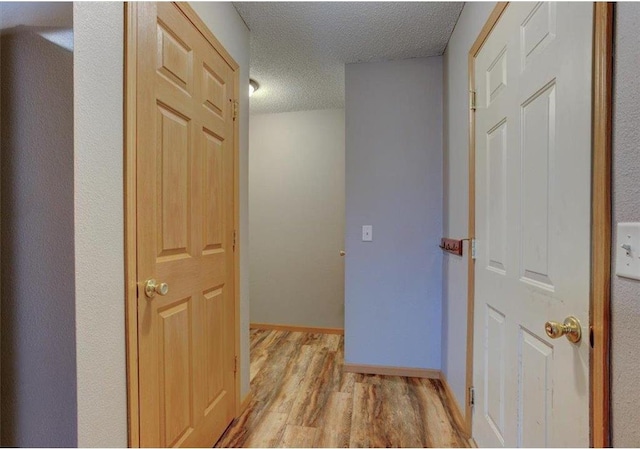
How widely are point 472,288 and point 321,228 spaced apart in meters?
1.85

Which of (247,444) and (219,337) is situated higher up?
(219,337)

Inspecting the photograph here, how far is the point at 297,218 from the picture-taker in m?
3.21

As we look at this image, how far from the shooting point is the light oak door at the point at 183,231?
3.36 feet

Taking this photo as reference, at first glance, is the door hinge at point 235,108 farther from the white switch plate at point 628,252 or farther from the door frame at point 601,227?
the white switch plate at point 628,252

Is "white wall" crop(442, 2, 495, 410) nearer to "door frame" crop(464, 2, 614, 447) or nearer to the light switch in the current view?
the light switch

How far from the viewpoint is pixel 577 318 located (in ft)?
2.49

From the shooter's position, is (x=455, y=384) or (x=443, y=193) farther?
(x=443, y=193)

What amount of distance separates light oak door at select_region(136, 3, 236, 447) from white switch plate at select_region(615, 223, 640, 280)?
1.28 meters

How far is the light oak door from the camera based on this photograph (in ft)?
3.36

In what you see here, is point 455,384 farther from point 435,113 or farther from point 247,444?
point 435,113

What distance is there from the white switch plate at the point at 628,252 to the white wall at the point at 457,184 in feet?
3.11

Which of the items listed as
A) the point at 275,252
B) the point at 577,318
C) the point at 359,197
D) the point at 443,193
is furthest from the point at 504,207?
the point at 275,252

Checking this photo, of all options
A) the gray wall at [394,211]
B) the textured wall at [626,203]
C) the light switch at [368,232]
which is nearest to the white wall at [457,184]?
the gray wall at [394,211]

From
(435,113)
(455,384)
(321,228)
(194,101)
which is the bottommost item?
(455,384)
